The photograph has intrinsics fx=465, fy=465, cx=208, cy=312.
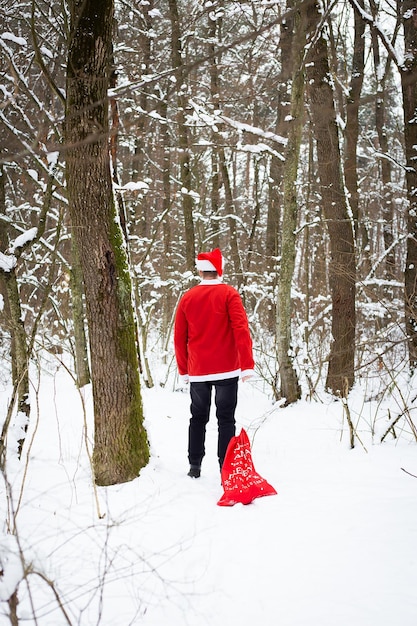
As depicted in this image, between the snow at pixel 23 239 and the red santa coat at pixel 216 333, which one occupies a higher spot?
the snow at pixel 23 239

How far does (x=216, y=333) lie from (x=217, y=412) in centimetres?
63

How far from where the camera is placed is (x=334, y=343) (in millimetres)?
6684

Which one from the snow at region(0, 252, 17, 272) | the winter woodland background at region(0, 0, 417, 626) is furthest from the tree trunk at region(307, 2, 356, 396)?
the snow at region(0, 252, 17, 272)

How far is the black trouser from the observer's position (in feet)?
12.1

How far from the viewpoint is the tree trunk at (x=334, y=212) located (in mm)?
6367

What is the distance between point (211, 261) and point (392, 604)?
2560mm

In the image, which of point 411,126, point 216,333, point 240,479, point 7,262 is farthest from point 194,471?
point 411,126

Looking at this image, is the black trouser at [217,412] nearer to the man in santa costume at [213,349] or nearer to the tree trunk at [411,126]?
the man in santa costume at [213,349]

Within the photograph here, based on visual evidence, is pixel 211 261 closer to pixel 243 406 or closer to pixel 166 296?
pixel 243 406

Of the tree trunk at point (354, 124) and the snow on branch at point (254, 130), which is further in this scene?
the tree trunk at point (354, 124)

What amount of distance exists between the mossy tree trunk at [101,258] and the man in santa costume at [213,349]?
46 centimetres

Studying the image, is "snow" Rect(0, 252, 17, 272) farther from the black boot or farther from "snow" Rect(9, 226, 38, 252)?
the black boot

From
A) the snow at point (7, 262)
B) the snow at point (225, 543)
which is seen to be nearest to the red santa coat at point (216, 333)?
the snow at point (225, 543)

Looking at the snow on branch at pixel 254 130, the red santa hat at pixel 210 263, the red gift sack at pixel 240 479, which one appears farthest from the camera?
the snow on branch at pixel 254 130
